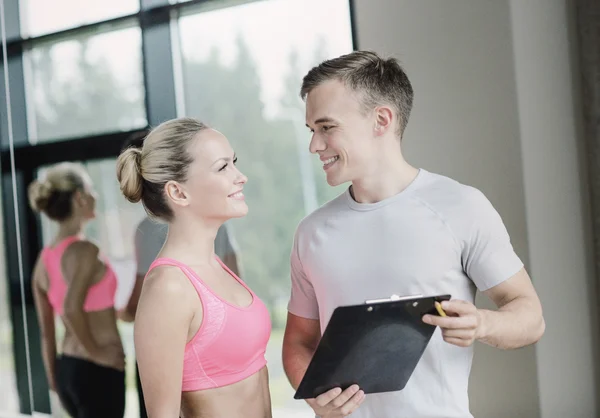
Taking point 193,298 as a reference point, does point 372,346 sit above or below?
below

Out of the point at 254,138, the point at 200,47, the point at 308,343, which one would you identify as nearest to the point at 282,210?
the point at 254,138

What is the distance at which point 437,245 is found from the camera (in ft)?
6.13

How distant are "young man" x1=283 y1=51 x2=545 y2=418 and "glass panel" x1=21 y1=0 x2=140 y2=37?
2.33 m

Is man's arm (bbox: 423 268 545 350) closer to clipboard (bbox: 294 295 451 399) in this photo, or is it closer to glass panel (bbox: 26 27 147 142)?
clipboard (bbox: 294 295 451 399)

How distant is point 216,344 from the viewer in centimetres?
184

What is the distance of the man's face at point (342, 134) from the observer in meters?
1.95

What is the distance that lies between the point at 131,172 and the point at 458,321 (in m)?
0.90

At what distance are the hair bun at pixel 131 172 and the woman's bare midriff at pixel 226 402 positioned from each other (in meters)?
0.53

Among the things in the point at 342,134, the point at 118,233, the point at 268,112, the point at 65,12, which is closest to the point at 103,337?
the point at 118,233

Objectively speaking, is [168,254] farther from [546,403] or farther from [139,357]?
[546,403]

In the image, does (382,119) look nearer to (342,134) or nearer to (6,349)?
(342,134)

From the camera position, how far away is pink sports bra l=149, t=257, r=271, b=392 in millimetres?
1833

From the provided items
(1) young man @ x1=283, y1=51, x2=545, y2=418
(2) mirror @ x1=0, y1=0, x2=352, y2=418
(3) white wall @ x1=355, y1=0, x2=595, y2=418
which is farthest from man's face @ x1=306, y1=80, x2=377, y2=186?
(2) mirror @ x1=0, y1=0, x2=352, y2=418

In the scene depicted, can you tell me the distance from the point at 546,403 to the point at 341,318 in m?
1.47
